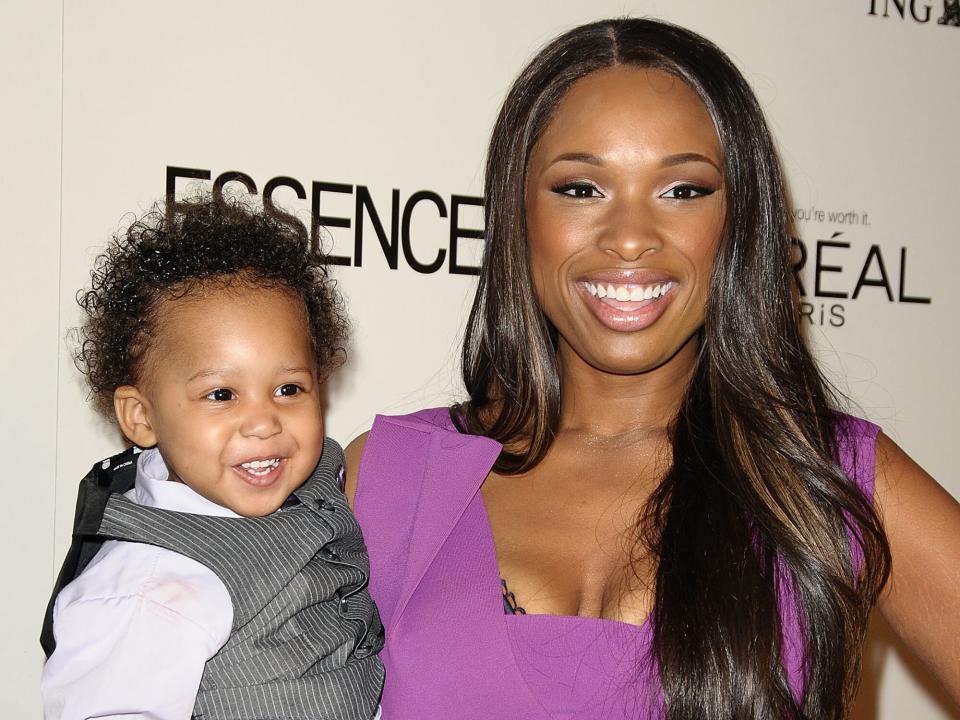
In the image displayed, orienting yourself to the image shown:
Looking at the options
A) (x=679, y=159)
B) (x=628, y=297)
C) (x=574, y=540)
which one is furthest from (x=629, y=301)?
(x=574, y=540)

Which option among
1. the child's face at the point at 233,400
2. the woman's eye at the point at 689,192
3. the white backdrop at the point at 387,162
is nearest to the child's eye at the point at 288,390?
the child's face at the point at 233,400

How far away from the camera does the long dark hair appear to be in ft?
4.75

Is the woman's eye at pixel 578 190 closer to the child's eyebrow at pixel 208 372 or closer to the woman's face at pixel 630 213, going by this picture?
the woman's face at pixel 630 213

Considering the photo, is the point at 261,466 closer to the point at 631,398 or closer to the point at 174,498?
the point at 174,498

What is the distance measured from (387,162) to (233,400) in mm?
1027

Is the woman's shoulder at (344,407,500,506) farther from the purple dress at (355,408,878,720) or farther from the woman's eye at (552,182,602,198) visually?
the woman's eye at (552,182,602,198)

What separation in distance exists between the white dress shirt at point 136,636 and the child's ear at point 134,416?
207 millimetres

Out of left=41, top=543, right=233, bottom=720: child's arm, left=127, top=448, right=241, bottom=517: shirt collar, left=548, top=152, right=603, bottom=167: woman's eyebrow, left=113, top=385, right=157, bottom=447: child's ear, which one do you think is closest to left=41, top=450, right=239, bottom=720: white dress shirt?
left=41, top=543, right=233, bottom=720: child's arm

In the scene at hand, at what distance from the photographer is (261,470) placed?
1562mm

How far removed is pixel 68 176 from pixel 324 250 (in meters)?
0.55

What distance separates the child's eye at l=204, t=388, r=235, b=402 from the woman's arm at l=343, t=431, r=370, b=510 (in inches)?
12.3

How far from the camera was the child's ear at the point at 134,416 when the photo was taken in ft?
5.29

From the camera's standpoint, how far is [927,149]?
2.96 metres

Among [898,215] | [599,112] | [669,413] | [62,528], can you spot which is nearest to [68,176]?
[62,528]
